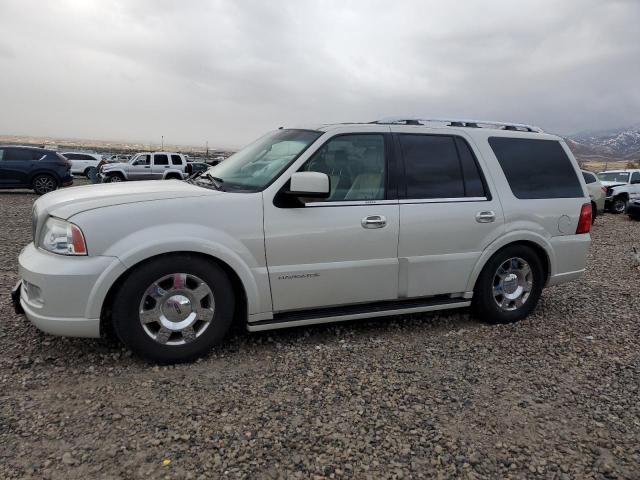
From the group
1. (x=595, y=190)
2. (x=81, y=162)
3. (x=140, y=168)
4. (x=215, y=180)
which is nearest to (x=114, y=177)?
(x=140, y=168)

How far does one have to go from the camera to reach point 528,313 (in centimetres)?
464

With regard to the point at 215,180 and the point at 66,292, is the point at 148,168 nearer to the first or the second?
the point at 215,180

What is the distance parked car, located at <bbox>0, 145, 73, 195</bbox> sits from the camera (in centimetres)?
1573

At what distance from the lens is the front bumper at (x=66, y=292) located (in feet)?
9.99

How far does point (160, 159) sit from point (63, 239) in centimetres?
2218

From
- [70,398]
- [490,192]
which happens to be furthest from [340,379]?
[490,192]

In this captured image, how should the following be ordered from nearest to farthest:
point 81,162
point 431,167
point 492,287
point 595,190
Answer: point 431,167 < point 492,287 < point 595,190 < point 81,162

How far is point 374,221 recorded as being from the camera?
3.75 meters

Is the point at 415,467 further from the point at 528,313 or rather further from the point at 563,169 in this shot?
the point at 563,169

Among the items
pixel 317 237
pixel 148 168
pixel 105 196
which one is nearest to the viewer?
pixel 105 196

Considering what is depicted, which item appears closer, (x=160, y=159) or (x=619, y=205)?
(x=619, y=205)

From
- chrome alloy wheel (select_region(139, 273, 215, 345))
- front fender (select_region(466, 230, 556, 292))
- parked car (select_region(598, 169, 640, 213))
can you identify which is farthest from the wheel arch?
parked car (select_region(598, 169, 640, 213))

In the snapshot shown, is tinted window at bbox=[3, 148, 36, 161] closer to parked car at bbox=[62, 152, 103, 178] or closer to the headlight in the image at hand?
parked car at bbox=[62, 152, 103, 178]

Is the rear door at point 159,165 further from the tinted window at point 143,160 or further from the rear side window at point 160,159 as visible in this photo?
the tinted window at point 143,160
